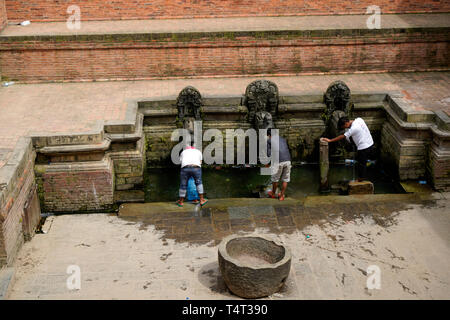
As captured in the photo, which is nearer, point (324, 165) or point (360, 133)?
point (360, 133)

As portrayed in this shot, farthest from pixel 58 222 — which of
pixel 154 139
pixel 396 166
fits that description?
pixel 396 166

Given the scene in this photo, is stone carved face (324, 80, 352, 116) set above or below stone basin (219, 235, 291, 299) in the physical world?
above

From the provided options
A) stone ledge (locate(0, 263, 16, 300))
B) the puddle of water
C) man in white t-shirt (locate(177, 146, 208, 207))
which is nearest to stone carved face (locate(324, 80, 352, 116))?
the puddle of water

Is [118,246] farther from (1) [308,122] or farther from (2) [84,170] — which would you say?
(1) [308,122]

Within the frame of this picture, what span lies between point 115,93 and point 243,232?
4.86m

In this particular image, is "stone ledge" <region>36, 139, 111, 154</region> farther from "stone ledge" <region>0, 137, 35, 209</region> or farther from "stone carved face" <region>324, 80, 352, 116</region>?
"stone carved face" <region>324, 80, 352, 116</region>

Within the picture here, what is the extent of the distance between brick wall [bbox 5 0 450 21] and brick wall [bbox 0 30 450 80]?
184 centimetres

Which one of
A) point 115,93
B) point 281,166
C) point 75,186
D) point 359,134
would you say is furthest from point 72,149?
point 359,134

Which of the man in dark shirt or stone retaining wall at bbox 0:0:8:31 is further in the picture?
stone retaining wall at bbox 0:0:8:31

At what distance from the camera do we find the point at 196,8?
13.7 m

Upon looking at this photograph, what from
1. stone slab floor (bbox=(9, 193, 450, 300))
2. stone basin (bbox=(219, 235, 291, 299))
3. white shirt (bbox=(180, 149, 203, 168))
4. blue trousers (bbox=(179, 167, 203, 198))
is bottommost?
stone slab floor (bbox=(9, 193, 450, 300))

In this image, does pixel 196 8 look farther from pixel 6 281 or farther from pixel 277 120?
pixel 6 281

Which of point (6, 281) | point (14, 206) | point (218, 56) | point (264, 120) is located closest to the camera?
point (6, 281)

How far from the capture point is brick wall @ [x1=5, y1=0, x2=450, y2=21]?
13336 millimetres
